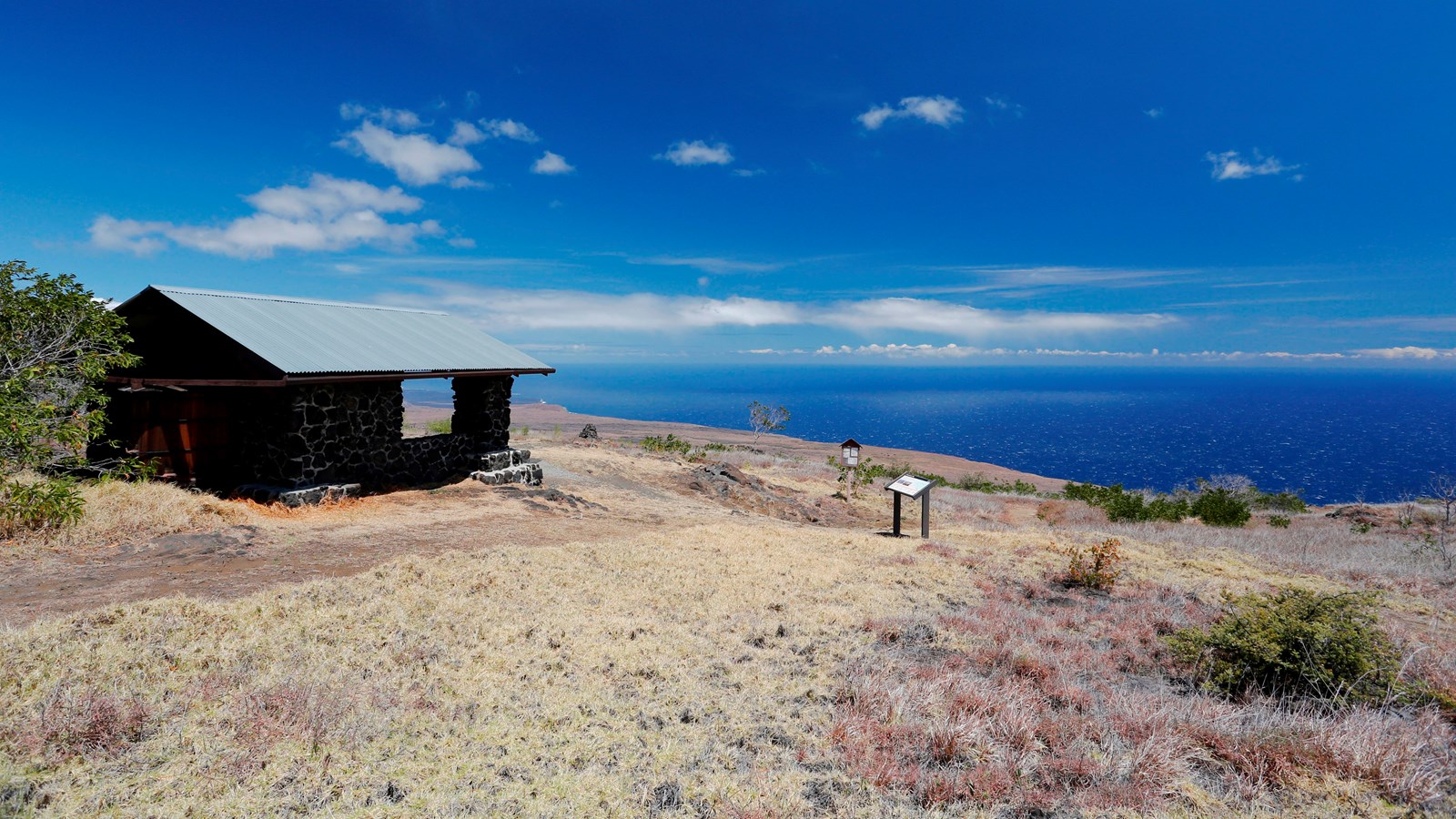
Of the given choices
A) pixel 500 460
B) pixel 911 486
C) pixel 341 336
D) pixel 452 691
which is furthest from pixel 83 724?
pixel 911 486

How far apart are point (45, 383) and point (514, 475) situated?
377 inches

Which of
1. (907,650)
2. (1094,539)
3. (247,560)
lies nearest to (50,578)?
(247,560)

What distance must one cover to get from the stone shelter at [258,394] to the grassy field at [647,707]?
2945mm

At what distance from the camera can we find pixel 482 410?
17.8m

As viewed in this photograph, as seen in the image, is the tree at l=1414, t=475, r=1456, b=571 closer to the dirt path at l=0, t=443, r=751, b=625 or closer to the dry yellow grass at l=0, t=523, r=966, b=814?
the dry yellow grass at l=0, t=523, r=966, b=814

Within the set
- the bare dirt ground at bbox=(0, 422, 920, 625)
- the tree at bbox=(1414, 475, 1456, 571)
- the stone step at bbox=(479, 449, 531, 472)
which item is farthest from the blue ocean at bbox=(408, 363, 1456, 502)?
the stone step at bbox=(479, 449, 531, 472)

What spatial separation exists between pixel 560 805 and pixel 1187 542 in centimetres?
1920

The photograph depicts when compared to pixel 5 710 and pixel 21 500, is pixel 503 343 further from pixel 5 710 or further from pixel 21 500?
pixel 5 710

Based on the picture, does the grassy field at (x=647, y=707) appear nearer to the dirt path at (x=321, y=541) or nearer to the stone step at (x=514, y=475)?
the dirt path at (x=321, y=541)

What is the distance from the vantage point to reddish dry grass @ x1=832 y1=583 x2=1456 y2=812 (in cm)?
492

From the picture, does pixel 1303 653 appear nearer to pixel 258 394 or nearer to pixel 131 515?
pixel 131 515

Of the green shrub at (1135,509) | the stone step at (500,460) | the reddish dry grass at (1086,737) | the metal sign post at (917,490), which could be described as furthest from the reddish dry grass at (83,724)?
the green shrub at (1135,509)

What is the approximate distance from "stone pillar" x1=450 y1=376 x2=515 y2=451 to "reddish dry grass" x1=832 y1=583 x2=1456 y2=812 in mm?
13581

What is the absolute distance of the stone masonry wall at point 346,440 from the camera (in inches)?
523
